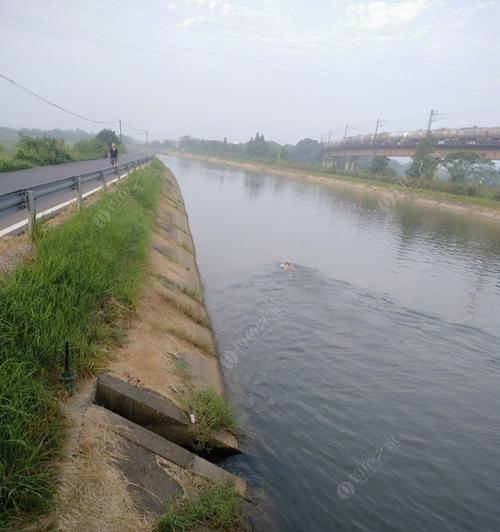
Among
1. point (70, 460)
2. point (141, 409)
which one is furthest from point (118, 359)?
point (70, 460)

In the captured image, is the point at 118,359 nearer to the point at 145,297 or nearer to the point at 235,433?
the point at 235,433

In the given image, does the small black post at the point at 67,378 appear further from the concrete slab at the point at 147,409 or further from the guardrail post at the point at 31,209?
the guardrail post at the point at 31,209

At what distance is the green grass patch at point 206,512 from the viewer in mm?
3873

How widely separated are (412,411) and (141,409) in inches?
210

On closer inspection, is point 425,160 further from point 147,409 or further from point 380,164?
point 147,409

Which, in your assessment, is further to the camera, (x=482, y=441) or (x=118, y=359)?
(x=482, y=441)

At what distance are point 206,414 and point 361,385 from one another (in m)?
4.04

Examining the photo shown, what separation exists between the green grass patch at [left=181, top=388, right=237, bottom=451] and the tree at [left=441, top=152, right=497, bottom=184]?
6814 cm

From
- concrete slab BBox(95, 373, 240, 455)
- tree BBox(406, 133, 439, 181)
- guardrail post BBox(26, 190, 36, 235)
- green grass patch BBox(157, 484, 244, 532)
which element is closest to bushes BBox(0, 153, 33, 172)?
guardrail post BBox(26, 190, 36, 235)

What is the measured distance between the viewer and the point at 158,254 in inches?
484

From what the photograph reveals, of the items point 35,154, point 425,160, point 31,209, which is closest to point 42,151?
point 35,154

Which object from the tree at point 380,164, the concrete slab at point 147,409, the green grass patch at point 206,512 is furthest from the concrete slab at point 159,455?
the tree at point 380,164

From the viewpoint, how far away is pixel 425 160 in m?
68.0

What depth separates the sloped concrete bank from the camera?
3701 millimetres
